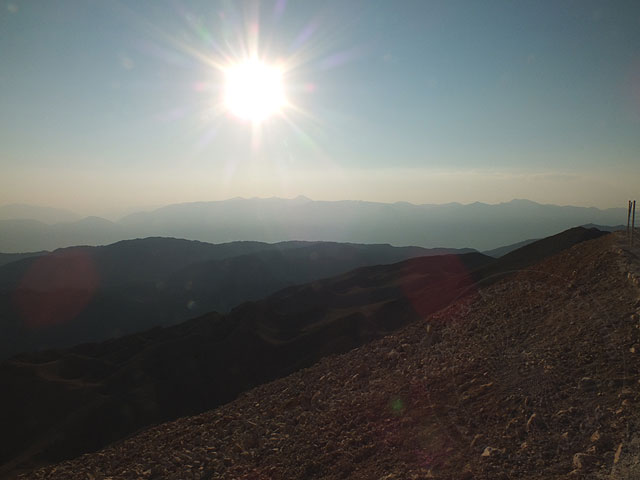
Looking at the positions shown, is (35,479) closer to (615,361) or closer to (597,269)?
(615,361)

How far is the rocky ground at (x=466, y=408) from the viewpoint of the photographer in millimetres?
6633

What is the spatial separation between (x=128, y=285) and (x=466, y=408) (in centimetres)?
14349

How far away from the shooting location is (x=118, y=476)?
36.2ft

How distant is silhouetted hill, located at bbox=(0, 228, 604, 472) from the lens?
30875mm

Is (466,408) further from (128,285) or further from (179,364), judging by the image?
(128,285)

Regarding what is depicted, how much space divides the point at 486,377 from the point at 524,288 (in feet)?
25.1

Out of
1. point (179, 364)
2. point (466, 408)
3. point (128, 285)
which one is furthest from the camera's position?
point (128, 285)

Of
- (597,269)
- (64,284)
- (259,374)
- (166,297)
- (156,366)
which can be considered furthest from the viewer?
(64,284)

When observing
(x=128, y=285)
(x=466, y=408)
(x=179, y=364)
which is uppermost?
(x=466, y=408)

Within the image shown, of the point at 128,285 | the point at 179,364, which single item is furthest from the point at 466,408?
the point at 128,285

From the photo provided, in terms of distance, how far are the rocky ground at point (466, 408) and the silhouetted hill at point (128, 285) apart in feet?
318

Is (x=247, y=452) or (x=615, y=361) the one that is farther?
(x=247, y=452)

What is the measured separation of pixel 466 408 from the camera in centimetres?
856

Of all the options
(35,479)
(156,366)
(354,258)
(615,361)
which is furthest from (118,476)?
(354,258)
